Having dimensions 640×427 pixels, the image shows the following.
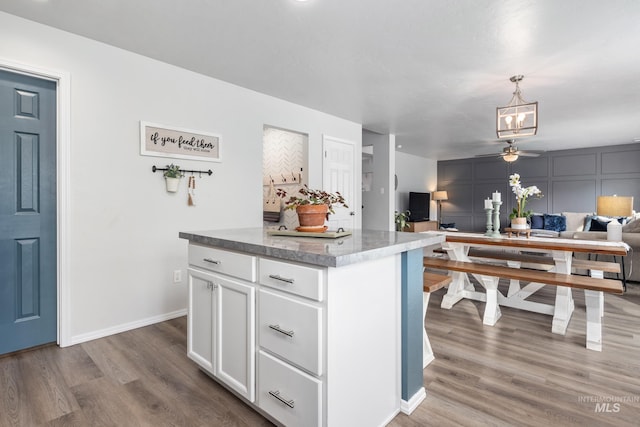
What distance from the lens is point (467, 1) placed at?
2.12 m

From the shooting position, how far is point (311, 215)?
1931 mm

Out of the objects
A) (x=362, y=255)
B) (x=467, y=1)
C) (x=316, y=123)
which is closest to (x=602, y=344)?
(x=362, y=255)

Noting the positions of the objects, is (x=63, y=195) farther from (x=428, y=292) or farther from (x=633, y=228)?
(x=633, y=228)

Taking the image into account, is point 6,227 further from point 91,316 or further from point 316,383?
point 316,383

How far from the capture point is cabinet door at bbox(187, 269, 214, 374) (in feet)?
6.14

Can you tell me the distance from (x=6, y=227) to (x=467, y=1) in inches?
134

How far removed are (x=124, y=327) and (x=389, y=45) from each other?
10.4 ft

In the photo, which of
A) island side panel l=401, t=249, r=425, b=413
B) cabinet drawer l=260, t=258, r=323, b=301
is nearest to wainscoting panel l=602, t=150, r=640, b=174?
island side panel l=401, t=249, r=425, b=413

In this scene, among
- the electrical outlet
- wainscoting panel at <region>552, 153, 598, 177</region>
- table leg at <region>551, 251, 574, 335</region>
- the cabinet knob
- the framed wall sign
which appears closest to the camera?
the cabinet knob

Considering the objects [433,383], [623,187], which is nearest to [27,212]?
[433,383]

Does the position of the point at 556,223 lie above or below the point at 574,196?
below

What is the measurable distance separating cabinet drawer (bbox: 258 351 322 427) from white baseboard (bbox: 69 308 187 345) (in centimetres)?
180

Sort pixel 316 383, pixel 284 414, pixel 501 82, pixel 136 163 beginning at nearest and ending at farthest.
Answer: pixel 316 383
pixel 284 414
pixel 136 163
pixel 501 82

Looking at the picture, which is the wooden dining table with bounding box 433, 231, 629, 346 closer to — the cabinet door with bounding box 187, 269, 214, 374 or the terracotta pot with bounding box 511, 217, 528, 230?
the terracotta pot with bounding box 511, 217, 528, 230
